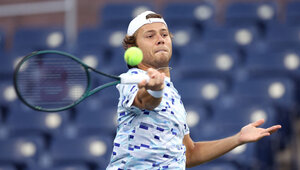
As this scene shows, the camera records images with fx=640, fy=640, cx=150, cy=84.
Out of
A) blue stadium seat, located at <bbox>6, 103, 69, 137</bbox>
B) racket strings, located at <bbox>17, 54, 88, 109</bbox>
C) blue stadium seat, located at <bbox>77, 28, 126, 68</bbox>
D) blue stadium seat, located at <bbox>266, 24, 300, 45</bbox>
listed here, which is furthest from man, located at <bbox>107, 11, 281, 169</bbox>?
blue stadium seat, located at <bbox>77, 28, 126, 68</bbox>

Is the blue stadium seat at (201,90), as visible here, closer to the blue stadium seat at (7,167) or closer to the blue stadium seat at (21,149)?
the blue stadium seat at (21,149)

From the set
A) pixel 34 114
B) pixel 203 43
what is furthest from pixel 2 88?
pixel 203 43

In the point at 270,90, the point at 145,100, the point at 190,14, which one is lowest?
the point at 145,100

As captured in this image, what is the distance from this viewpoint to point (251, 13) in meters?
7.58

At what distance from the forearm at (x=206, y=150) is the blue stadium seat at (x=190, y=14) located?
13.9ft

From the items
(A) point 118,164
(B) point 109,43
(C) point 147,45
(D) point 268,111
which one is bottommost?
(A) point 118,164

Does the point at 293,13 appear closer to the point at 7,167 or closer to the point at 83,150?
the point at 83,150

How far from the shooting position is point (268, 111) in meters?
6.13

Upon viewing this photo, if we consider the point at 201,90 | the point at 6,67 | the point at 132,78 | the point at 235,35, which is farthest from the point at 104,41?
the point at 132,78

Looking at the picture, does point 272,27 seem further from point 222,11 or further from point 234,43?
point 222,11

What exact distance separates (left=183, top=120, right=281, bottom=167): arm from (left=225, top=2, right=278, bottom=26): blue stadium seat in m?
4.23

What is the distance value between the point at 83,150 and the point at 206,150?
311 cm

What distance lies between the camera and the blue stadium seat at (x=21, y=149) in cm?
662

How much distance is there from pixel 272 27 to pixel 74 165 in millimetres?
2700
